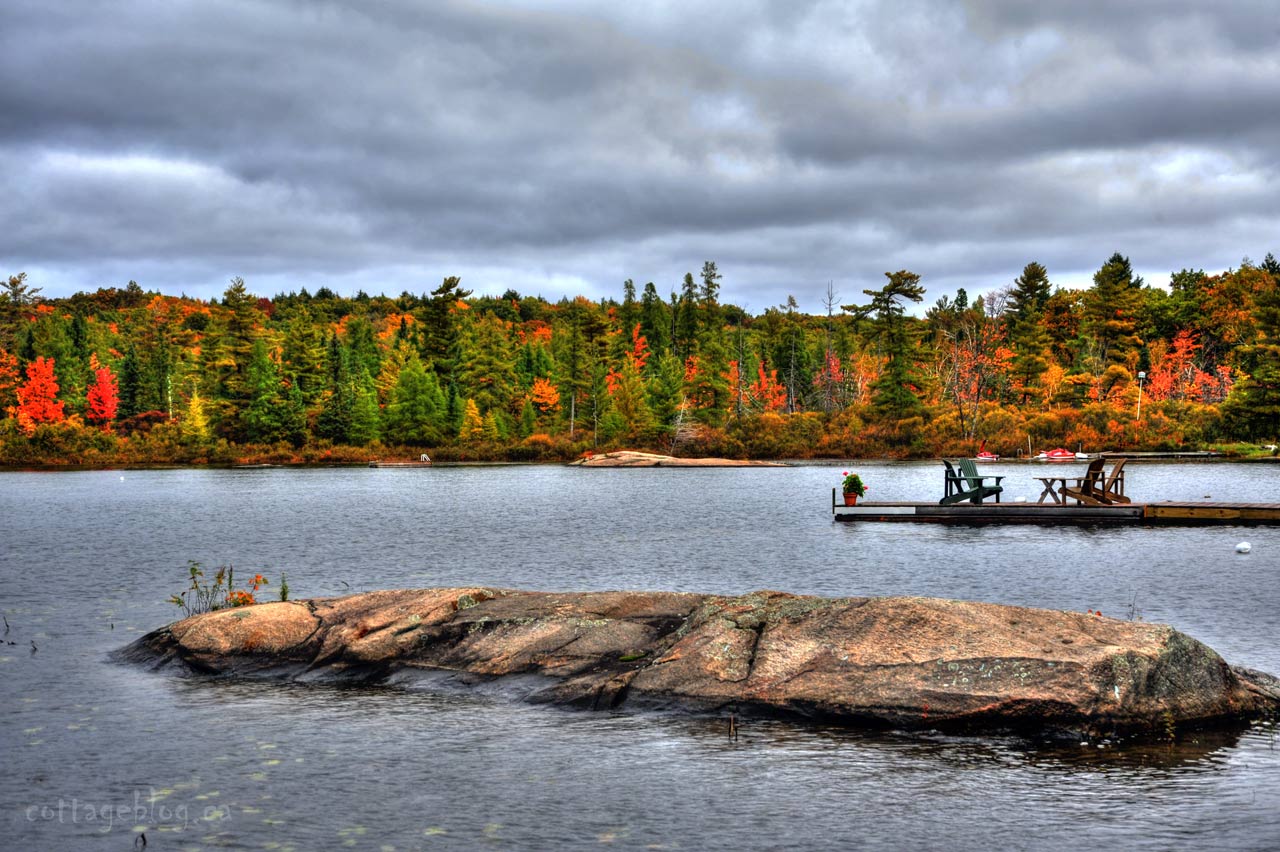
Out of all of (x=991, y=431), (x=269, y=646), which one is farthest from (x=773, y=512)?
(x=991, y=431)

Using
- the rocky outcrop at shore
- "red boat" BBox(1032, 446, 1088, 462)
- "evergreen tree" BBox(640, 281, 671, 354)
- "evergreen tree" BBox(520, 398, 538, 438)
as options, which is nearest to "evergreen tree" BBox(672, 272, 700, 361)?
"evergreen tree" BBox(640, 281, 671, 354)

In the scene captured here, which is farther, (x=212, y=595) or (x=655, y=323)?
(x=655, y=323)

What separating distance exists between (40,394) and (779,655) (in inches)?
4933

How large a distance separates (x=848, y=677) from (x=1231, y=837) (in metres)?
4.65

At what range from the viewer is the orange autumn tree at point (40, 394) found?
117 metres

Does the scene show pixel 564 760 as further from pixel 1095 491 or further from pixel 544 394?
pixel 544 394

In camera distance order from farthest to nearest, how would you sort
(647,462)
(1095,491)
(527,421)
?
1. (527,421)
2. (647,462)
3. (1095,491)

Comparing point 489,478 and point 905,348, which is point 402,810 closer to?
point 489,478

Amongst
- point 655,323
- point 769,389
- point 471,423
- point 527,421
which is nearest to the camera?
point 471,423

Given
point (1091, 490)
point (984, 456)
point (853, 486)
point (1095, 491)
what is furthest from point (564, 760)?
point (984, 456)

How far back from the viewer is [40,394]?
11719cm

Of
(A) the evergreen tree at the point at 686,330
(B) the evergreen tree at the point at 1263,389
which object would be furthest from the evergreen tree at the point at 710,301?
(B) the evergreen tree at the point at 1263,389

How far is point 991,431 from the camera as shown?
10706cm

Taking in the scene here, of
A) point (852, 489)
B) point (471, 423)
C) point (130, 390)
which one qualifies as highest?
point (130, 390)
